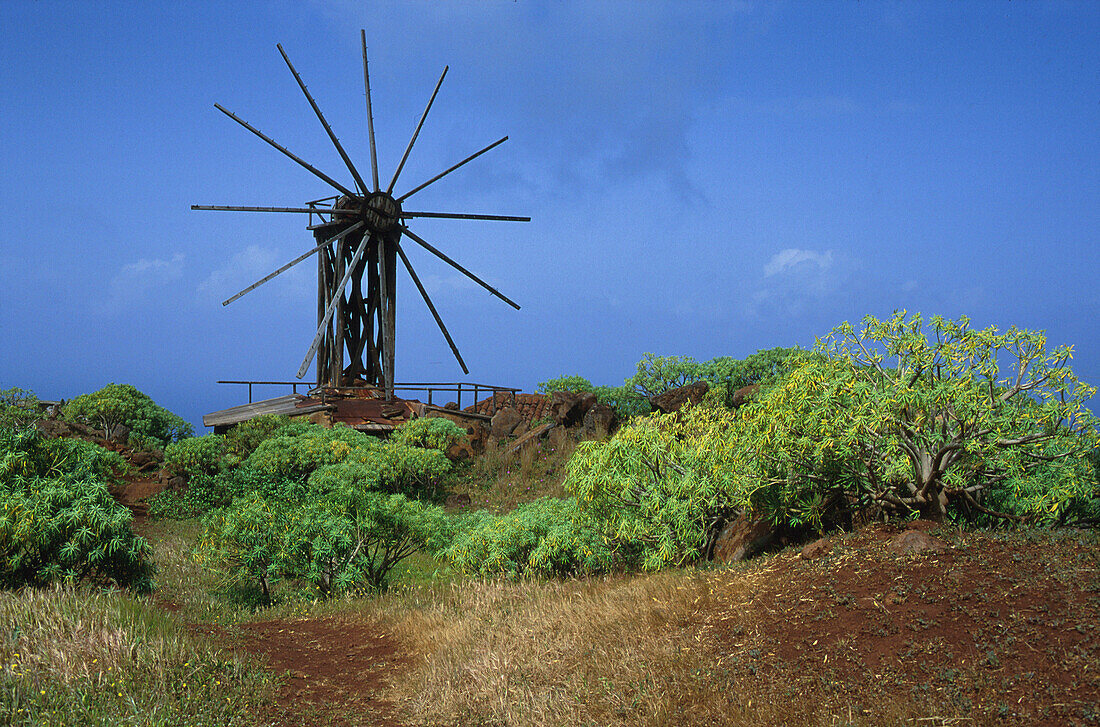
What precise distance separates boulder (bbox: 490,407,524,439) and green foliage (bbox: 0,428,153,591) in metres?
14.9

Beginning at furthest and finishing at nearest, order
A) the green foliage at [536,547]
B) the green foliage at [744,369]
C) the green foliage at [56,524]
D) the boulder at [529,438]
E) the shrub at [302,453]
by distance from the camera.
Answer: the green foliage at [744,369] → the boulder at [529,438] → the shrub at [302,453] → the green foliage at [536,547] → the green foliage at [56,524]

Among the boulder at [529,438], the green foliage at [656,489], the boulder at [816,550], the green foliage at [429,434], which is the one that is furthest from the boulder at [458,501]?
the boulder at [816,550]

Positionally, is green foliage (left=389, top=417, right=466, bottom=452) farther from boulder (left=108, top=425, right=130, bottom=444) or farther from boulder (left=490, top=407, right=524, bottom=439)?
boulder (left=108, top=425, right=130, bottom=444)

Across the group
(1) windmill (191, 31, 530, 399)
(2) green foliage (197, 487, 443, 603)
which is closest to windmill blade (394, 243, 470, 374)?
(1) windmill (191, 31, 530, 399)

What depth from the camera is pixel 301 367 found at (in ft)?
74.0

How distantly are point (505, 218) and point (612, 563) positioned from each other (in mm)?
20056

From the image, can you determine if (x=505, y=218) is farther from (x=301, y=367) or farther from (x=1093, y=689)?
(x=1093, y=689)

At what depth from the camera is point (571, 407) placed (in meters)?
22.5

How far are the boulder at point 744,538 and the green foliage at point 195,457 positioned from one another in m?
15.2

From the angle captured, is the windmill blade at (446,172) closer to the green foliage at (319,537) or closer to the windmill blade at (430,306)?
the windmill blade at (430,306)

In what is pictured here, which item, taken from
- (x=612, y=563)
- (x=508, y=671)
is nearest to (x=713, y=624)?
(x=508, y=671)

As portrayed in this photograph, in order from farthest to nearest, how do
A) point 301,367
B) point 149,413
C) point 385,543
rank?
point 149,413 → point 301,367 → point 385,543

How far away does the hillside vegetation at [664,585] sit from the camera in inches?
221

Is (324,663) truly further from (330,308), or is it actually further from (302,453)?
(330,308)
